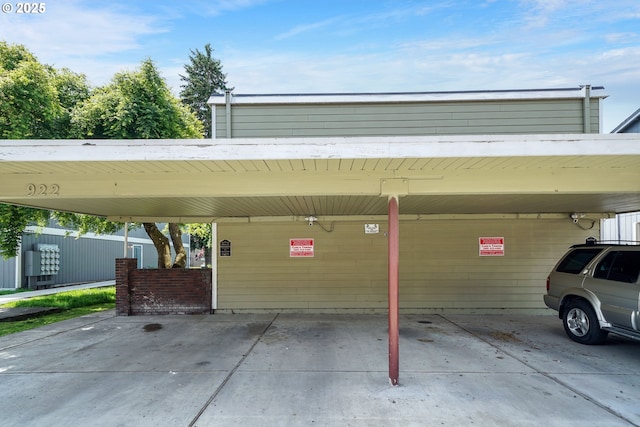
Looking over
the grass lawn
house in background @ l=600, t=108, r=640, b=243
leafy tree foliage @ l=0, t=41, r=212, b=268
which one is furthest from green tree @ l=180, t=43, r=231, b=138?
house in background @ l=600, t=108, r=640, b=243

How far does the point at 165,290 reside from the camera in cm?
988

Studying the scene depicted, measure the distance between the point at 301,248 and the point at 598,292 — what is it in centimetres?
610

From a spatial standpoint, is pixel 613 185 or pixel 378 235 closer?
pixel 613 185

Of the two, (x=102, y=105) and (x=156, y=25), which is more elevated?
(x=156, y=25)

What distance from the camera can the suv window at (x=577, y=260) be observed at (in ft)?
22.3

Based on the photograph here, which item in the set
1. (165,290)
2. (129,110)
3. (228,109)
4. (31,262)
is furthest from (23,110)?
(31,262)

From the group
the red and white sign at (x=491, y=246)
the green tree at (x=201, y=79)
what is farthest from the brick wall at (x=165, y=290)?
the green tree at (x=201, y=79)

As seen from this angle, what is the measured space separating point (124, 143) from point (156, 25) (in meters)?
6.93

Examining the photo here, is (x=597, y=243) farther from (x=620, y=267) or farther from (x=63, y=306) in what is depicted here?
(x=63, y=306)

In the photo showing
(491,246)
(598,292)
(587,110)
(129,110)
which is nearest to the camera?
(598,292)

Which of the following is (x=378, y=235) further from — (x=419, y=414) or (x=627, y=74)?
(x=627, y=74)

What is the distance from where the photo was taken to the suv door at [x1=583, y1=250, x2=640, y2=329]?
5.64 metres

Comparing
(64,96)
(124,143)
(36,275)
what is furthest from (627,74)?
(36,275)

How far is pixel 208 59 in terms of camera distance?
121 feet
